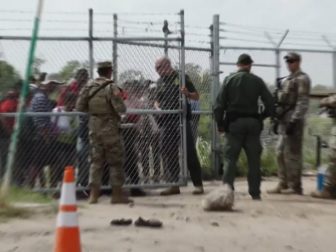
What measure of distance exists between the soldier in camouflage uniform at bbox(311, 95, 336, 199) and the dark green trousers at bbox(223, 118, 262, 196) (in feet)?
3.55

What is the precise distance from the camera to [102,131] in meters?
8.96

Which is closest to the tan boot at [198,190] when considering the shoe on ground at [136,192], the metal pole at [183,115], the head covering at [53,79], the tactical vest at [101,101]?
the metal pole at [183,115]

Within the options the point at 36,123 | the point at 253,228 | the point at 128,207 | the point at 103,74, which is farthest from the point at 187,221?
the point at 36,123

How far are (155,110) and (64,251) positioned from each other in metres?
5.04

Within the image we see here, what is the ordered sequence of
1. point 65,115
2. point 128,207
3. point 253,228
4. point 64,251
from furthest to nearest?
1. point 65,115
2. point 128,207
3. point 253,228
4. point 64,251

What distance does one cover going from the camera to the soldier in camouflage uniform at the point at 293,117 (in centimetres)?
958

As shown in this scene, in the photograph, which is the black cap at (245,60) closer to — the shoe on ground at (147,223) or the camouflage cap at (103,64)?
the camouflage cap at (103,64)

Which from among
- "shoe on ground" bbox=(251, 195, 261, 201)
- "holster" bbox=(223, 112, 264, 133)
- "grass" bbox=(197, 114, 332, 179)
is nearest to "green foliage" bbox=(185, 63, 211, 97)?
"grass" bbox=(197, 114, 332, 179)

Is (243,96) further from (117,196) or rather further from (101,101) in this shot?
(117,196)

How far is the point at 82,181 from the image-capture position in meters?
9.84

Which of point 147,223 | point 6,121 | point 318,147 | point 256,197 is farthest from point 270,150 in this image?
point 147,223

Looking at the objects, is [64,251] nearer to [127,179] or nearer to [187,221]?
[187,221]

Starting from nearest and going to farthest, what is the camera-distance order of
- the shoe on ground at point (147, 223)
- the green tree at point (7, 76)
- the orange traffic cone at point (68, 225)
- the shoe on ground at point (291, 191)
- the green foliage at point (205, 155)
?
the orange traffic cone at point (68, 225) → the shoe on ground at point (147, 223) → the green tree at point (7, 76) → the shoe on ground at point (291, 191) → the green foliage at point (205, 155)

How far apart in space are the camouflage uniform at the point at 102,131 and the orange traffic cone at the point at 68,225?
3.65 metres
